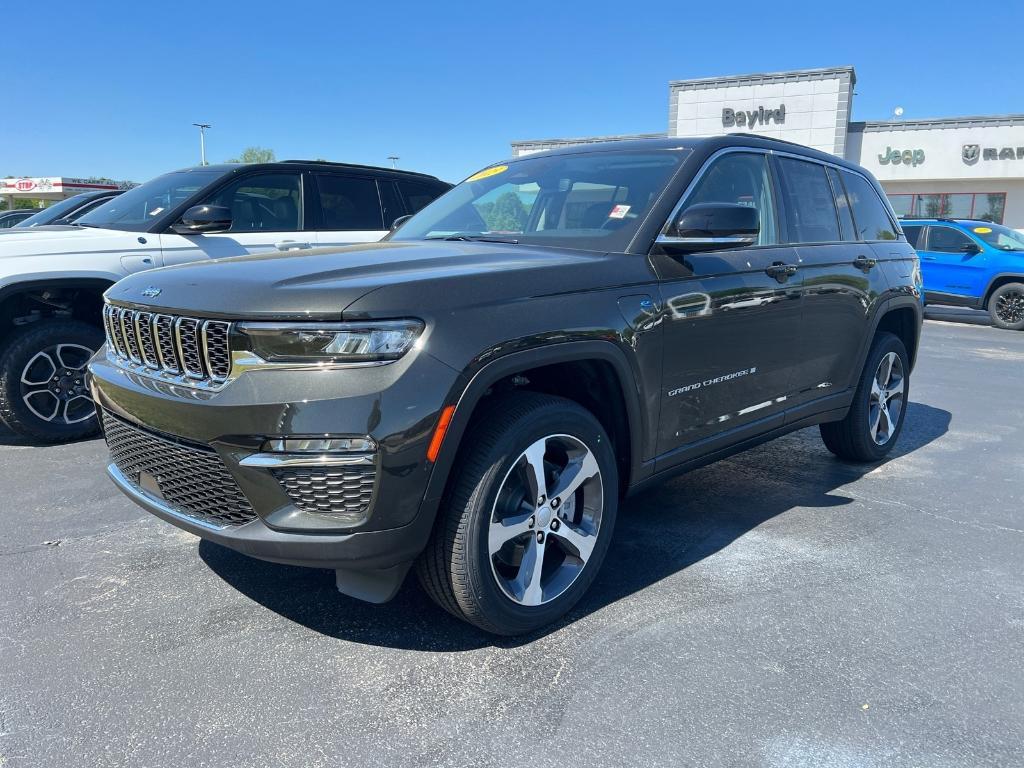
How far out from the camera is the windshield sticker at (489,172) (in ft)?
13.6

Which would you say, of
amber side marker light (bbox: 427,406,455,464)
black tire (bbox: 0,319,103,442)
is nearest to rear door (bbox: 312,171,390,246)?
black tire (bbox: 0,319,103,442)

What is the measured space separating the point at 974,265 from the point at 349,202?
453 inches

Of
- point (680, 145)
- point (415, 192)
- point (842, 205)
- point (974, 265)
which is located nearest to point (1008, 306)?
point (974, 265)

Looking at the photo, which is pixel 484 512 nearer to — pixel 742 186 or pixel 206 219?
pixel 742 186

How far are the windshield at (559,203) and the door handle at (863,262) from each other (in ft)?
4.97

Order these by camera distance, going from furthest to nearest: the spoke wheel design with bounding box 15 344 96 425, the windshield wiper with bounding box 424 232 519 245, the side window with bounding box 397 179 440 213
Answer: the side window with bounding box 397 179 440 213
the spoke wheel design with bounding box 15 344 96 425
the windshield wiper with bounding box 424 232 519 245

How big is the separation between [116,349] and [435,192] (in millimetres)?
4554

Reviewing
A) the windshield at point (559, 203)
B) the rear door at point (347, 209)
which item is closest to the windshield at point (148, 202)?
the rear door at point (347, 209)

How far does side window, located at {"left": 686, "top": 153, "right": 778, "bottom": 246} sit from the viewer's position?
349cm

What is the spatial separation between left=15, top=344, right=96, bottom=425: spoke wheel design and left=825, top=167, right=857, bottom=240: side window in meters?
4.66

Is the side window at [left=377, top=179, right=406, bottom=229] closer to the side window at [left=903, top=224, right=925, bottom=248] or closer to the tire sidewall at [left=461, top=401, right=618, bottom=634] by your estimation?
the tire sidewall at [left=461, top=401, right=618, bottom=634]

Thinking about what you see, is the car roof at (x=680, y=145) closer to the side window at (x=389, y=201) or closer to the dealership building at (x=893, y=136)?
the side window at (x=389, y=201)

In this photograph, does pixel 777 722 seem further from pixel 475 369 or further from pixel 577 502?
pixel 475 369

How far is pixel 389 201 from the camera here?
6730 millimetres
